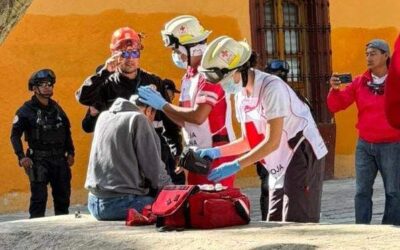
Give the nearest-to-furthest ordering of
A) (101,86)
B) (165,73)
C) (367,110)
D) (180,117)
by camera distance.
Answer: (180,117) < (101,86) < (367,110) < (165,73)

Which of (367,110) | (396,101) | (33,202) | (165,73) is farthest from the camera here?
(165,73)

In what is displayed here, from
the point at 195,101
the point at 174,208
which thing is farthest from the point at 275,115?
the point at 195,101

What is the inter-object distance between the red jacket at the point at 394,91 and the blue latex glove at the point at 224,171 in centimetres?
236

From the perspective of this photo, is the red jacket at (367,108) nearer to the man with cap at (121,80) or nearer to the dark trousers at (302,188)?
the man with cap at (121,80)

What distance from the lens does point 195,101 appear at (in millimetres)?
5672

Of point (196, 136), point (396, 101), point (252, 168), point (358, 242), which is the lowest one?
point (252, 168)

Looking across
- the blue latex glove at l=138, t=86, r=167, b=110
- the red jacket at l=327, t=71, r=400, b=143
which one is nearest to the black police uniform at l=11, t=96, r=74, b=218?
the red jacket at l=327, t=71, r=400, b=143

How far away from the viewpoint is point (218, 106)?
5758mm

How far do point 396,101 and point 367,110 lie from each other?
4.45m

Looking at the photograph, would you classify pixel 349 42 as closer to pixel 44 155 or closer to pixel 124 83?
pixel 44 155

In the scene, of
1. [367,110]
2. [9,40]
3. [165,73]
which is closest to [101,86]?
[367,110]

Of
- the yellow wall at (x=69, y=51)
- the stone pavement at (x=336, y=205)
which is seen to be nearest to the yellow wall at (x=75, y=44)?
the yellow wall at (x=69, y=51)

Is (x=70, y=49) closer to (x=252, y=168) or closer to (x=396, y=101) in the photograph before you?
(x=252, y=168)

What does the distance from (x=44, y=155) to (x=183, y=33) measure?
2.89m
